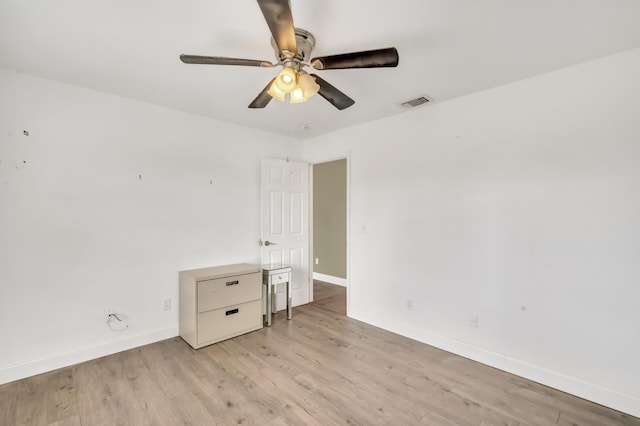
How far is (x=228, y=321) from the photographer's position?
10.1ft

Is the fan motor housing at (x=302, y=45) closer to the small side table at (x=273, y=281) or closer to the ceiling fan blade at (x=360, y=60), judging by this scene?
the ceiling fan blade at (x=360, y=60)

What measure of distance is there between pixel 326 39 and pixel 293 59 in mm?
369

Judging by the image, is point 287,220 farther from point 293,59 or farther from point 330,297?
point 293,59

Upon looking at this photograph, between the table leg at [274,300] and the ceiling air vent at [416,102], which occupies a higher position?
the ceiling air vent at [416,102]

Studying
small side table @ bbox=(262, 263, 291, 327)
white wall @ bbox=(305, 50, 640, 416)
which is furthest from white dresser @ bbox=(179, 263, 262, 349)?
white wall @ bbox=(305, 50, 640, 416)

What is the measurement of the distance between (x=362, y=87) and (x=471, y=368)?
2719 millimetres

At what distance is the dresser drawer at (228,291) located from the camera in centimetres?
290

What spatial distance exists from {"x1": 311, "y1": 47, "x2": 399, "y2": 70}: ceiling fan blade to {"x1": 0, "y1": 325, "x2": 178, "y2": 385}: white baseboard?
3.08 m

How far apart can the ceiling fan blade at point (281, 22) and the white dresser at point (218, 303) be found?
2.28 m

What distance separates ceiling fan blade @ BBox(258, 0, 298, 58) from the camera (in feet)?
4.05

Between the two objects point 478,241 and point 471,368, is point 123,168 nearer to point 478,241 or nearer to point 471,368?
point 478,241

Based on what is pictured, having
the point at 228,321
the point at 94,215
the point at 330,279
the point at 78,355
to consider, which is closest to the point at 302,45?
the point at 94,215

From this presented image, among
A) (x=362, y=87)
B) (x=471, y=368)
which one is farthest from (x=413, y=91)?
(x=471, y=368)

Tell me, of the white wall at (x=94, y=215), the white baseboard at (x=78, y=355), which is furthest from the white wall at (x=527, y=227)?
the white baseboard at (x=78, y=355)
